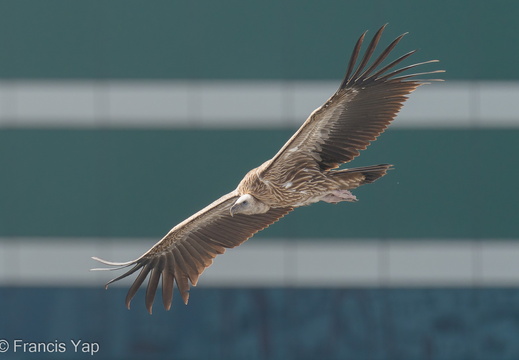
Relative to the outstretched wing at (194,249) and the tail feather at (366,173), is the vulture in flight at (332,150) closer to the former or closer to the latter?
the tail feather at (366,173)

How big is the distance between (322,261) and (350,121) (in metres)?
4.15

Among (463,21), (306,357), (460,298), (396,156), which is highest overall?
(463,21)

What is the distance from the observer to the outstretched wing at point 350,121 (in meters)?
7.13

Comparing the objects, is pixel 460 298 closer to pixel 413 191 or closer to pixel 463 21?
pixel 413 191

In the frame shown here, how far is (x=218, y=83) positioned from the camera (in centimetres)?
1130

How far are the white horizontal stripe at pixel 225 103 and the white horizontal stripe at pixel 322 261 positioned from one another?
1506mm

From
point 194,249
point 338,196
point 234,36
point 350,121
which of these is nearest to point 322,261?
point 234,36

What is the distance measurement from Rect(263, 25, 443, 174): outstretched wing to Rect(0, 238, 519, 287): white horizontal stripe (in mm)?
3864

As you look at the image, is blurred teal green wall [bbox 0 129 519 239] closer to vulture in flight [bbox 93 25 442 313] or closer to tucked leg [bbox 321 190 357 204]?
vulture in flight [bbox 93 25 442 313]

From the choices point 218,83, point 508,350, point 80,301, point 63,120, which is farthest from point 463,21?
point 80,301

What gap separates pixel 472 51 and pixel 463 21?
390 mm

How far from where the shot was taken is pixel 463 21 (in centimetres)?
1130

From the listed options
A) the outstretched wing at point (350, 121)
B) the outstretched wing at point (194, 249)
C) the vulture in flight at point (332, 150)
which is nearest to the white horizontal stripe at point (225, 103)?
the outstretched wing at point (194, 249)

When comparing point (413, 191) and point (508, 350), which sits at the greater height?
point (413, 191)
